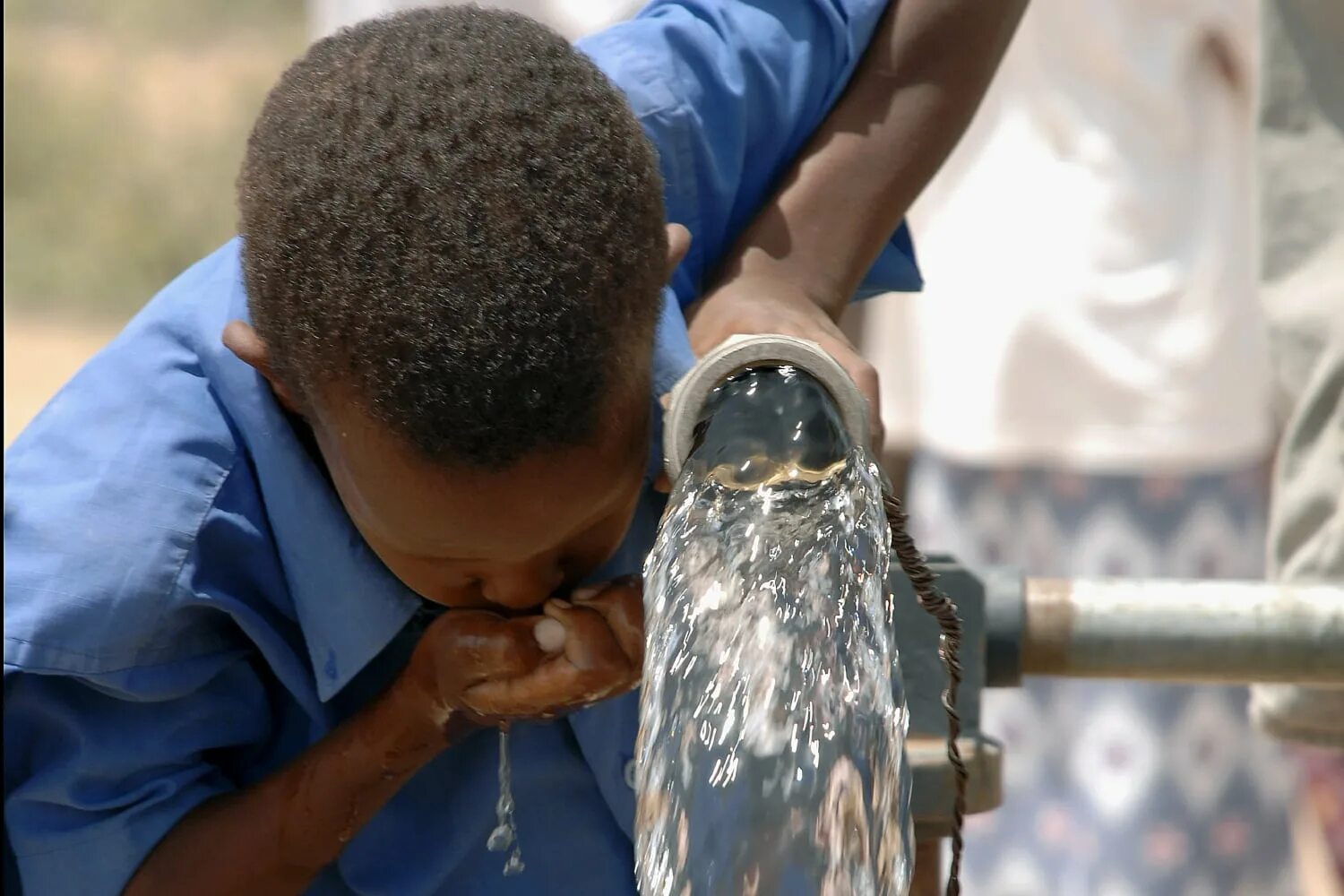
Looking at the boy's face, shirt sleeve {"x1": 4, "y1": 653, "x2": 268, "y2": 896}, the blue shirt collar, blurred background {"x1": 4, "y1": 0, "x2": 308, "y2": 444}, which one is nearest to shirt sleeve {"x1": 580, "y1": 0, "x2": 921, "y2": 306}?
the blue shirt collar

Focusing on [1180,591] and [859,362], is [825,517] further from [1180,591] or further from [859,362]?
[1180,591]

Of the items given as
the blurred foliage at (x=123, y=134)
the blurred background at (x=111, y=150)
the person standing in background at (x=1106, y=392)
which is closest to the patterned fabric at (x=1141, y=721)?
the person standing in background at (x=1106, y=392)

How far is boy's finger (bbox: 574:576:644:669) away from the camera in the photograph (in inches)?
45.0

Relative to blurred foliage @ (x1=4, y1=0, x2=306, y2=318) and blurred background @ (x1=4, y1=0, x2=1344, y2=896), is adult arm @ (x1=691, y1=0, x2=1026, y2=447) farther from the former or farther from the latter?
blurred foliage @ (x1=4, y1=0, x2=306, y2=318)

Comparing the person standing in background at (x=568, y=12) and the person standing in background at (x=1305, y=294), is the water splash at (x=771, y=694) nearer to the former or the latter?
the person standing in background at (x=1305, y=294)

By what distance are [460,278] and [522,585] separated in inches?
9.2

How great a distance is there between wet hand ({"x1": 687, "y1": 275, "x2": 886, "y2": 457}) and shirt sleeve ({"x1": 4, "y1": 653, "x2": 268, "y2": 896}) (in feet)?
1.30

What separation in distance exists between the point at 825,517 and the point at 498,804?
40 cm

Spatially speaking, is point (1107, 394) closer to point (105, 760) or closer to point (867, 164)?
point (867, 164)

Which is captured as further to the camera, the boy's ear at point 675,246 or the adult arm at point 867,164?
the adult arm at point 867,164

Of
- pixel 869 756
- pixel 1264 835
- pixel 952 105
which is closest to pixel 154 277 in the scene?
pixel 1264 835

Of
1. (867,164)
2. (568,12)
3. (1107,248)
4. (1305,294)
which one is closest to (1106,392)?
(1107,248)

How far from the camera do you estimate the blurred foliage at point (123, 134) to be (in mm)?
6500

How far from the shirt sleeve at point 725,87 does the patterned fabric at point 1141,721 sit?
54.5 inches
